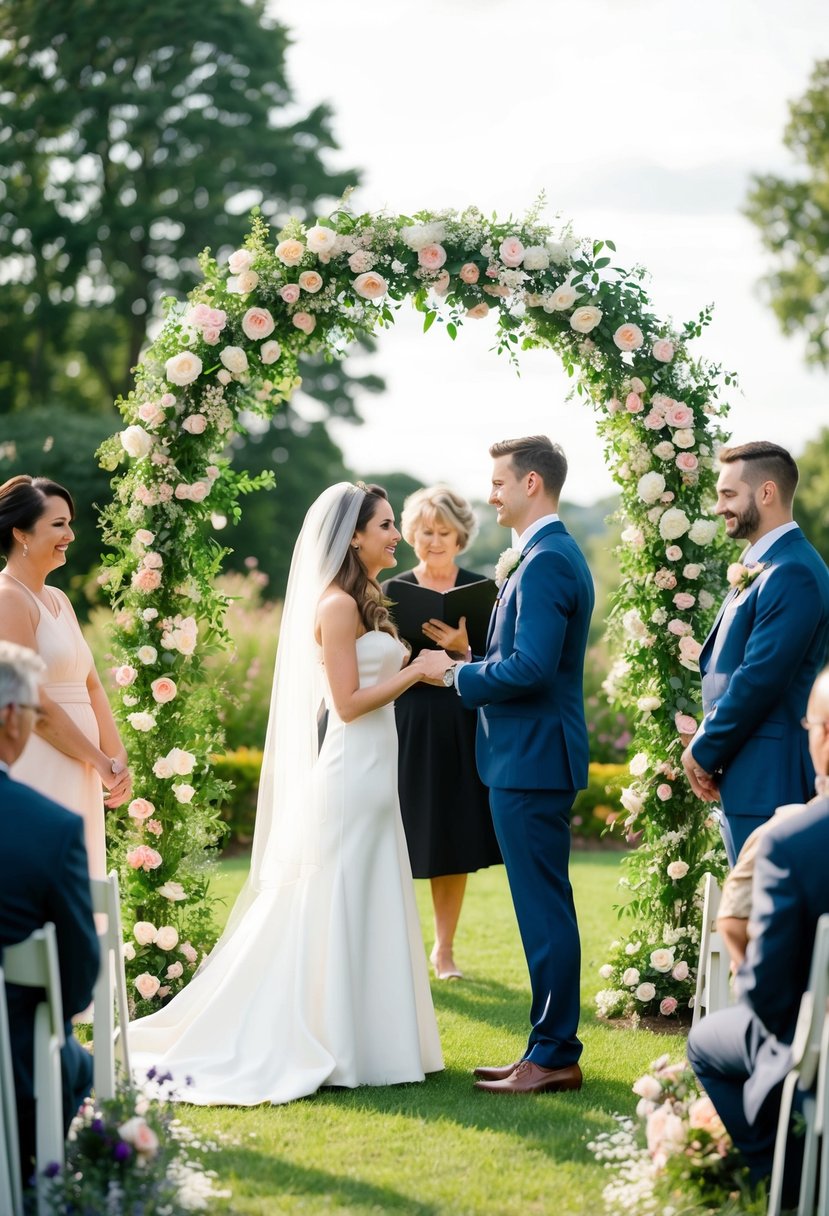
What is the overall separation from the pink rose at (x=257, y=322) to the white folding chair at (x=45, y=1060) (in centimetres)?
356

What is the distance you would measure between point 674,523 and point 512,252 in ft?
4.76

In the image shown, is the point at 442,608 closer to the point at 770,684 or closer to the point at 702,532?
the point at 702,532

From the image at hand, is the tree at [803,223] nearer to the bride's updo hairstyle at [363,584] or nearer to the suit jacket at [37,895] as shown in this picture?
the bride's updo hairstyle at [363,584]

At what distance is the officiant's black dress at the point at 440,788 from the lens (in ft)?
22.5

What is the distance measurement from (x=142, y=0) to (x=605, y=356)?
22450 millimetres

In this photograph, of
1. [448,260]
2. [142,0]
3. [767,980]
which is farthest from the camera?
[142,0]

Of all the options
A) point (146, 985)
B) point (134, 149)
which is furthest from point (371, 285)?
point (134, 149)

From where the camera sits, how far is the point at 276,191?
87.5 ft

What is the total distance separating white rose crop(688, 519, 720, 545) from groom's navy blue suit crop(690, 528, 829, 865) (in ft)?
4.48

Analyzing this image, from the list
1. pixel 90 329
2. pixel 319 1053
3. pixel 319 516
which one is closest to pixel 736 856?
pixel 319 1053

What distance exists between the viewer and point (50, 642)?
17.9ft

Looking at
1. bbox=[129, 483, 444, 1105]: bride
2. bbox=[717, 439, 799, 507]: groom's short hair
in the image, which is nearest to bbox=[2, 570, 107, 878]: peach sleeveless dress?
bbox=[129, 483, 444, 1105]: bride

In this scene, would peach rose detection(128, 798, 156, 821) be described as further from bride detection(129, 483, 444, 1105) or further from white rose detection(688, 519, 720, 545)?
white rose detection(688, 519, 720, 545)

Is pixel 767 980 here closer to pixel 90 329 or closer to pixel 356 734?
pixel 356 734
